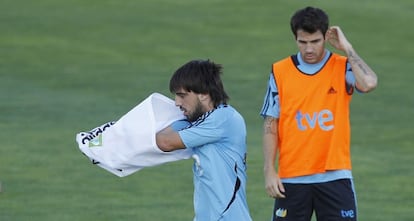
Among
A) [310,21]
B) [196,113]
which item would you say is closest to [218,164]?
[196,113]

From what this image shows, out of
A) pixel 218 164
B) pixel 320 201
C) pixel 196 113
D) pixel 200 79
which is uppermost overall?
pixel 200 79

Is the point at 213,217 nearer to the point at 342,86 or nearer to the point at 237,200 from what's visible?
the point at 237,200

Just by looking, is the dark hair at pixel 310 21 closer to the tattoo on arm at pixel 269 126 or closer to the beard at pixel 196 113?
the tattoo on arm at pixel 269 126

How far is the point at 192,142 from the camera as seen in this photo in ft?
19.5

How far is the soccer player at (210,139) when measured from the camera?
5.94 metres

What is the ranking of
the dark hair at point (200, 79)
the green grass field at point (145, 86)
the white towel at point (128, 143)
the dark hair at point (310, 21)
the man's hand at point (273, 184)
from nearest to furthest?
the white towel at point (128, 143), the dark hair at point (200, 79), the dark hair at point (310, 21), the man's hand at point (273, 184), the green grass field at point (145, 86)

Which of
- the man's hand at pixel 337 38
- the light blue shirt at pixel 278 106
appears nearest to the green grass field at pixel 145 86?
the light blue shirt at pixel 278 106

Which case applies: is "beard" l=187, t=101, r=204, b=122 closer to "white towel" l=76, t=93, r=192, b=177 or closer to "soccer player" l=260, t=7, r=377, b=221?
"white towel" l=76, t=93, r=192, b=177

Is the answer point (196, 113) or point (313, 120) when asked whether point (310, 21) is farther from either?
point (196, 113)

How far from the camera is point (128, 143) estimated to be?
→ 582 cm

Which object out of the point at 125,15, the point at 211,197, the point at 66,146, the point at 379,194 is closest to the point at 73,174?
the point at 66,146

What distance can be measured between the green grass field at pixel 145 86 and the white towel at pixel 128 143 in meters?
4.62

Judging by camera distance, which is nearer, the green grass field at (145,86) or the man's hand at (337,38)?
the man's hand at (337,38)

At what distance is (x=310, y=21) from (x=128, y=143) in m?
1.50
